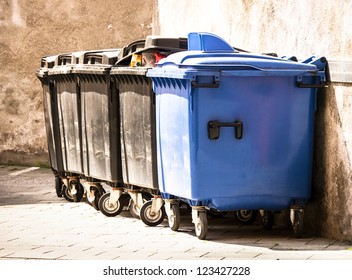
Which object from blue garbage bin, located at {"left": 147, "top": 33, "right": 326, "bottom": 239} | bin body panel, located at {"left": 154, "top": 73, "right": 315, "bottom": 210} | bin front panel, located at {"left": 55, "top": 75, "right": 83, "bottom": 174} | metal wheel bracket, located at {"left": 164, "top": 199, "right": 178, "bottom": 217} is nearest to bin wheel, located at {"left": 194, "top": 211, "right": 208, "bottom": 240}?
blue garbage bin, located at {"left": 147, "top": 33, "right": 326, "bottom": 239}

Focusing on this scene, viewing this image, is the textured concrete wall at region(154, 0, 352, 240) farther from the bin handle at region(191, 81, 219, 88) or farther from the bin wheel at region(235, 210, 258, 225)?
the bin handle at region(191, 81, 219, 88)

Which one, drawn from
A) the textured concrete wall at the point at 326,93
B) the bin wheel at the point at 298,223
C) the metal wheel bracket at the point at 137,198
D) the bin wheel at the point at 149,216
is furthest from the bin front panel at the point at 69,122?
the bin wheel at the point at 298,223

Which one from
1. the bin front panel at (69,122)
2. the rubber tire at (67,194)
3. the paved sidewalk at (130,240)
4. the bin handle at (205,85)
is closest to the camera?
the paved sidewalk at (130,240)

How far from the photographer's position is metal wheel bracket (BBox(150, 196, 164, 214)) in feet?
34.1

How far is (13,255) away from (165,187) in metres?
1.52

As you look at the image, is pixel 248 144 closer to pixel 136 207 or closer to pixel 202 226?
pixel 202 226

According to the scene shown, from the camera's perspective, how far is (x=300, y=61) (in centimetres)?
987

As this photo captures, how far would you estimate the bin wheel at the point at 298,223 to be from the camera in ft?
31.3

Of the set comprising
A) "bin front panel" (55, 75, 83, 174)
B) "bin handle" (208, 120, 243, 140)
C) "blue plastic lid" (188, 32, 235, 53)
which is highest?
"blue plastic lid" (188, 32, 235, 53)

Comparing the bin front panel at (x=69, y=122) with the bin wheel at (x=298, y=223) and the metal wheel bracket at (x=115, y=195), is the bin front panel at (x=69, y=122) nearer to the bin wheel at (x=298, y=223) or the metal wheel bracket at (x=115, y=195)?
the metal wheel bracket at (x=115, y=195)

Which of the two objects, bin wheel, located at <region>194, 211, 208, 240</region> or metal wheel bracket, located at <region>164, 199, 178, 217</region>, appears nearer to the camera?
bin wheel, located at <region>194, 211, 208, 240</region>

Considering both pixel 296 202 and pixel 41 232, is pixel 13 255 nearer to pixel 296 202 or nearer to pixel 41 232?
pixel 41 232

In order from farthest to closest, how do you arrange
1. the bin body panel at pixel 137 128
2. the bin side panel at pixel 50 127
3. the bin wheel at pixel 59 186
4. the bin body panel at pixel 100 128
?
the bin wheel at pixel 59 186, the bin side panel at pixel 50 127, the bin body panel at pixel 100 128, the bin body panel at pixel 137 128

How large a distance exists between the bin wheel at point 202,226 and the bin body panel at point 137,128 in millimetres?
897
